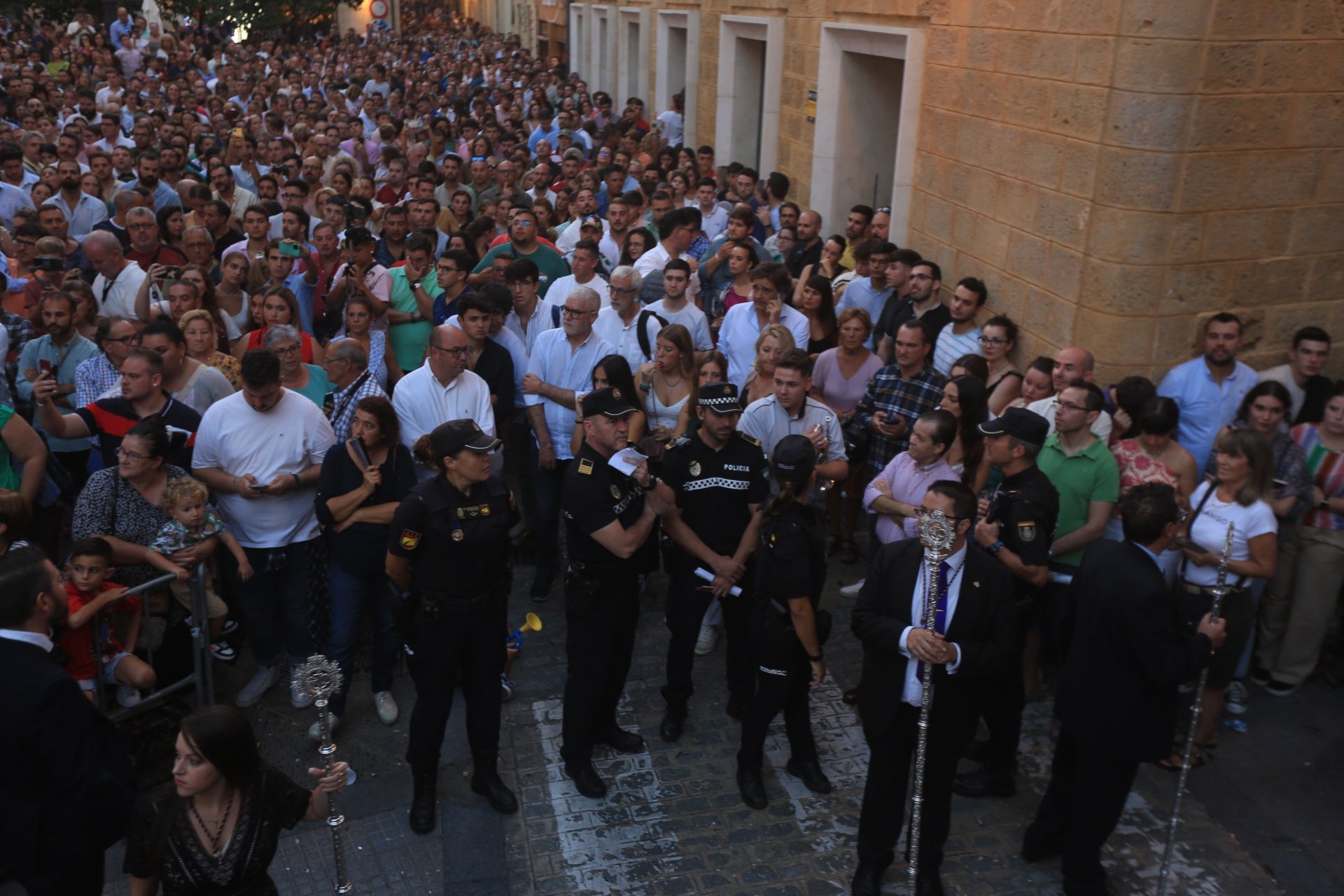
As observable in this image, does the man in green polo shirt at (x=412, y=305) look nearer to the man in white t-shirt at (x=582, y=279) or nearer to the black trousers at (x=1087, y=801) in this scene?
the man in white t-shirt at (x=582, y=279)

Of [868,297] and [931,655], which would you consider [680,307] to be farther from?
[931,655]

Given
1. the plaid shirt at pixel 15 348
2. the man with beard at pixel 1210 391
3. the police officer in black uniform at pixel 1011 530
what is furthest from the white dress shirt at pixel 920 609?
the plaid shirt at pixel 15 348

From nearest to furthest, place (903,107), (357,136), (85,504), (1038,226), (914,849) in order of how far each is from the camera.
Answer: (914,849)
(85,504)
(1038,226)
(903,107)
(357,136)

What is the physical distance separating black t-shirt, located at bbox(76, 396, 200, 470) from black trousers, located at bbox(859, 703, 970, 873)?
3.71 metres

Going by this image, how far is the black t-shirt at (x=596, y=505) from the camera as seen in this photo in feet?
15.9

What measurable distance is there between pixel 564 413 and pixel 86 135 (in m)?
9.81

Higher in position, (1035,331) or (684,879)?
(1035,331)

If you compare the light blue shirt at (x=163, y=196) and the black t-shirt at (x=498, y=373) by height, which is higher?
the light blue shirt at (x=163, y=196)

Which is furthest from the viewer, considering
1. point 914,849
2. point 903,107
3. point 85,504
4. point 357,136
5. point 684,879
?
point 357,136

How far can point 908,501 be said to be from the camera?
5617 millimetres

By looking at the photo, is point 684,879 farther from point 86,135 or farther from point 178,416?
point 86,135

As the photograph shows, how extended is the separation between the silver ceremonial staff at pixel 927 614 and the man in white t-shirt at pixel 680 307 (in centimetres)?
374

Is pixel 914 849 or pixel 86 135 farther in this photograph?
pixel 86 135

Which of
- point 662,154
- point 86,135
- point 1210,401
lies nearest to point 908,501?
point 1210,401
